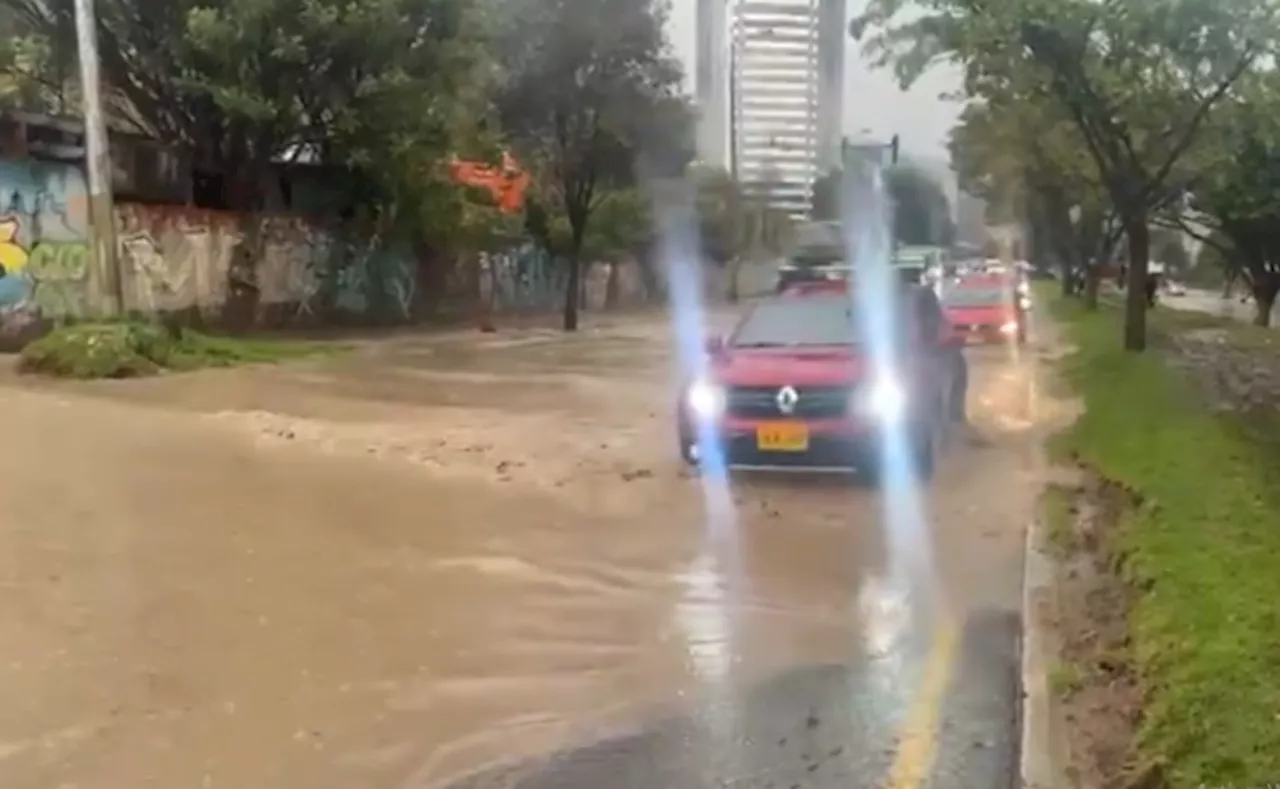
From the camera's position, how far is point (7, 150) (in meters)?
22.8

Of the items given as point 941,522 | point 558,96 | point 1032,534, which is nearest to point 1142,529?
point 1032,534

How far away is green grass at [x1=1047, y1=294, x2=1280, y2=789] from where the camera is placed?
5129 mm

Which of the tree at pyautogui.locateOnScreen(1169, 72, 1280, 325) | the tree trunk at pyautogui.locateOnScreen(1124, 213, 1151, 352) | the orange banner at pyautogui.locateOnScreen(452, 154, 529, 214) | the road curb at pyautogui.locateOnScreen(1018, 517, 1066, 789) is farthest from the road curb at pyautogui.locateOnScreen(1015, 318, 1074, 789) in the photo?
the orange banner at pyautogui.locateOnScreen(452, 154, 529, 214)

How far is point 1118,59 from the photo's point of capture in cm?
2045

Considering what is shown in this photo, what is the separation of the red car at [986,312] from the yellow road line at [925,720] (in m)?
21.8

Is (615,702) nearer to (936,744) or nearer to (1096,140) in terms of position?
(936,744)

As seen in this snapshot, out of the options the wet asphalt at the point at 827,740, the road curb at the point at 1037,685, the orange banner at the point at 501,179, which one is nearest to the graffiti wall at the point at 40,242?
the orange banner at the point at 501,179

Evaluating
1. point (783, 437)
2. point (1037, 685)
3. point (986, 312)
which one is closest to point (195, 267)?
point (986, 312)

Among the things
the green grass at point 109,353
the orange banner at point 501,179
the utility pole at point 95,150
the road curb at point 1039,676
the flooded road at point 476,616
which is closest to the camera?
the road curb at point 1039,676

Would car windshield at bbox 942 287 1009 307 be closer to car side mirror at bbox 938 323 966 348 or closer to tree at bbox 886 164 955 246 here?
car side mirror at bbox 938 323 966 348

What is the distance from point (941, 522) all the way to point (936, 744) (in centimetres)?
482

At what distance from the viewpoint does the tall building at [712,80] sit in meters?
38.9

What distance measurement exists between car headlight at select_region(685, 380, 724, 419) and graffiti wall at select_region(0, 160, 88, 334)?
1432 centimetres

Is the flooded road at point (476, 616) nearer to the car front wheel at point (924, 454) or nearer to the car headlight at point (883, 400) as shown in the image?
the car front wheel at point (924, 454)
